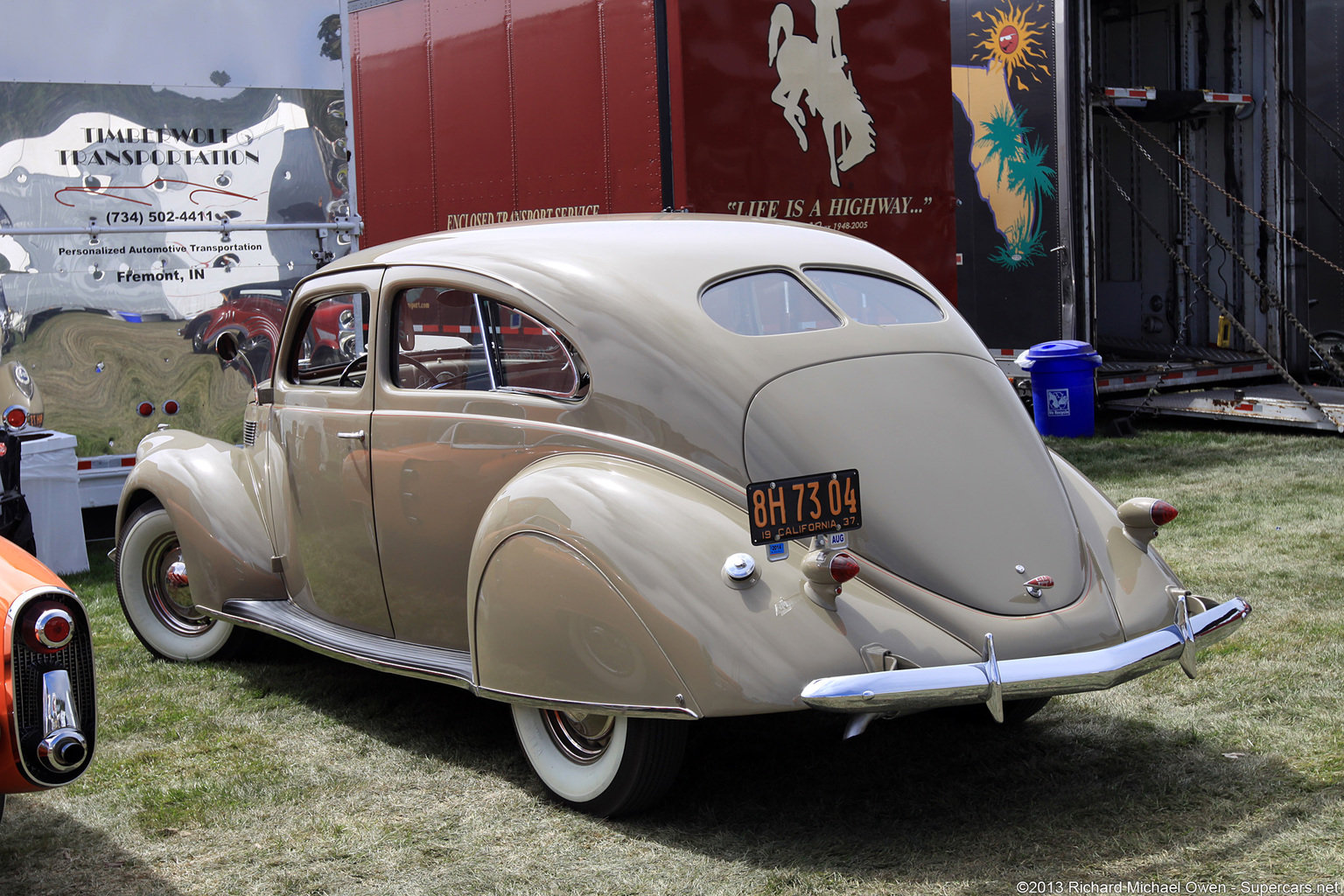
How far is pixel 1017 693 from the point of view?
10.5ft

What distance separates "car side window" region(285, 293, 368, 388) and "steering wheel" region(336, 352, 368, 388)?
0.15 ft

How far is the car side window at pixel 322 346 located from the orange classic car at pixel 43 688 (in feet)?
6.52

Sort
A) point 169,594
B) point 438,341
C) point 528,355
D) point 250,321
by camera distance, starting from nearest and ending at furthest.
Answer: point 528,355 → point 438,341 → point 169,594 → point 250,321

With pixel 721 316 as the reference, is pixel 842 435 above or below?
below

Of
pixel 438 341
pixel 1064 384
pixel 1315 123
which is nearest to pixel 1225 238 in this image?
pixel 1315 123

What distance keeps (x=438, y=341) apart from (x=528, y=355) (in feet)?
1.57

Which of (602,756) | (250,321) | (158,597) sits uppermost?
(250,321)

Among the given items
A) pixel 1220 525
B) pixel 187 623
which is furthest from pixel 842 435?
pixel 1220 525

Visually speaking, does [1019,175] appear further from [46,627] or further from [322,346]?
[46,627]

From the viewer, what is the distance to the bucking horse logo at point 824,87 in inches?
327

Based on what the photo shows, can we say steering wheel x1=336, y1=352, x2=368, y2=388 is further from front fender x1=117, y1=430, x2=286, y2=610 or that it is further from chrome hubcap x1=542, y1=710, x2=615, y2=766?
chrome hubcap x1=542, y1=710, x2=615, y2=766

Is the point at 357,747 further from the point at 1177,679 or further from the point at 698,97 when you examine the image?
the point at 698,97

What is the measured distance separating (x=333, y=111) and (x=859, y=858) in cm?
607

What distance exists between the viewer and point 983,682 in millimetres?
3172
